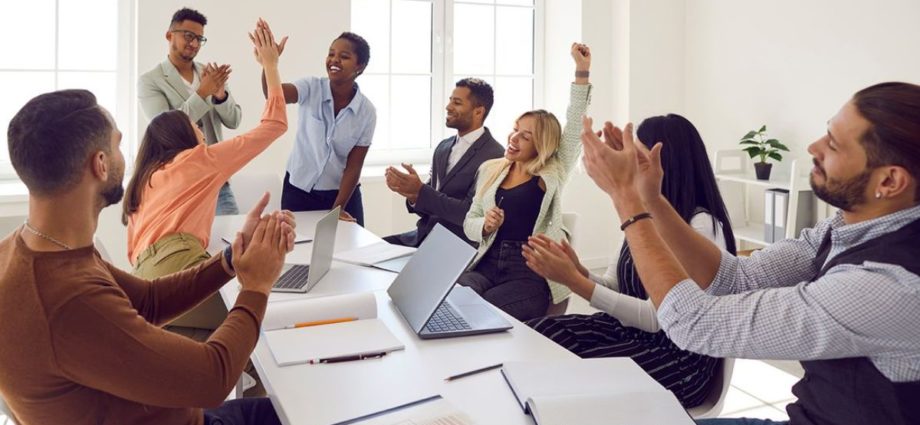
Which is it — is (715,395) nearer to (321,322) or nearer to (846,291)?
(846,291)

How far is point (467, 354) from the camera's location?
1.63 metres

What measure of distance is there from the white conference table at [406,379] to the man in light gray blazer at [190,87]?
2.00 meters

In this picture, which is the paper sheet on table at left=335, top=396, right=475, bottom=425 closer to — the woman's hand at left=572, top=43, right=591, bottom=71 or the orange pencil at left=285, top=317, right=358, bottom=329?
the orange pencil at left=285, top=317, right=358, bottom=329

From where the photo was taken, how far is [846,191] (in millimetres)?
1357

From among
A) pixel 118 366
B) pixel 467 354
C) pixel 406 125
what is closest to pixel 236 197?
pixel 406 125

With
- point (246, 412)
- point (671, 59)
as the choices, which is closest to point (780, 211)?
point (671, 59)

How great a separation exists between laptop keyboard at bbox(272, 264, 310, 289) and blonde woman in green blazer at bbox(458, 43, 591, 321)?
64 centimetres

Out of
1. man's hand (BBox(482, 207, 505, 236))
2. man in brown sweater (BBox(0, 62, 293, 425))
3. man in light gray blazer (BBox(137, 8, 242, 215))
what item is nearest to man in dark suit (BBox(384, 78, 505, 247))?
man's hand (BBox(482, 207, 505, 236))

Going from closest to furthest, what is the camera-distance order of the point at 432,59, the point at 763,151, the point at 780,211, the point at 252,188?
the point at 252,188 → the point at 780,211 → the point at 763,151 → the point at 432,59

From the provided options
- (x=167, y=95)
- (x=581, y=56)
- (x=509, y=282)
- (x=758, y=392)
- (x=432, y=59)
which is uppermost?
(x=432, y=59)

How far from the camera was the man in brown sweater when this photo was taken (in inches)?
44.1

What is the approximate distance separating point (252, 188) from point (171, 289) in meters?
2.22

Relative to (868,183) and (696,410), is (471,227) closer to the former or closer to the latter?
(696,410)

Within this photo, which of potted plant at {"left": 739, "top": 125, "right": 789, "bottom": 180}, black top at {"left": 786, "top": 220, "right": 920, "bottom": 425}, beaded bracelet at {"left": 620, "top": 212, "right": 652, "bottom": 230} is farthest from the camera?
potted plant at {"left": 739, "top": 125, "right": 789, "bottom": 180}
